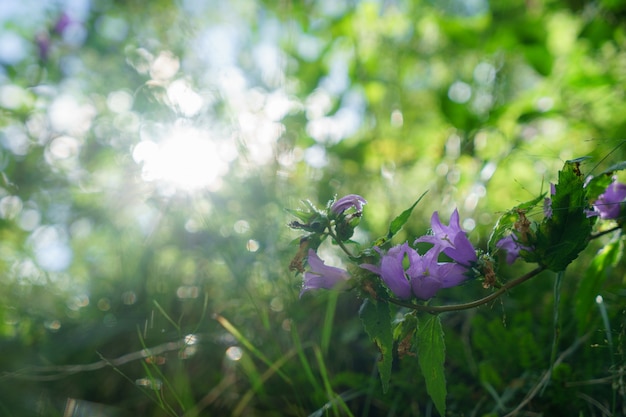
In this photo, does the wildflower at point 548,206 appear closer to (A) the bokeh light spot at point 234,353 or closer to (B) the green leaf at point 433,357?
(B) the green leaf at point 433,357

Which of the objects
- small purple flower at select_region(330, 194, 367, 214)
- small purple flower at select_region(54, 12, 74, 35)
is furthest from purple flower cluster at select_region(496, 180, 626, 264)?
small purple flower at select_region(54, 12, 74, 35)

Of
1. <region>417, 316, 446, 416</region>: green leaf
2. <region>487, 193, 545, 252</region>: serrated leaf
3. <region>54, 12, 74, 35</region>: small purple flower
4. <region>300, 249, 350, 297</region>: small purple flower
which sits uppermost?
<region>487, 193, 545, 252</region>: serrated leaf

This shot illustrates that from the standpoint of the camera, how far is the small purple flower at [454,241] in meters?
0.61

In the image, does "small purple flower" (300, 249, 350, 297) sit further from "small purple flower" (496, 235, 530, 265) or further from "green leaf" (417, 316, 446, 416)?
"small purple flower" (496, 235, 530, 265)

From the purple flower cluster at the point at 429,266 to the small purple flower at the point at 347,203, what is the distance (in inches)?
2.8

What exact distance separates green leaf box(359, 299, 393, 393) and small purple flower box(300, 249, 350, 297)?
5 cm

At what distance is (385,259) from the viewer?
0.59 metres

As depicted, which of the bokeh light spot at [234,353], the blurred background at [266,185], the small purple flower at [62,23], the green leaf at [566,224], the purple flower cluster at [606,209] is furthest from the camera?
the small purple flower at [62,23]

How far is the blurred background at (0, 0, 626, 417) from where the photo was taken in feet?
3.22

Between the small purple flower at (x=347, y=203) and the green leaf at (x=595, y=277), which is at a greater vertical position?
the small purple flower at (x=347, y=203)

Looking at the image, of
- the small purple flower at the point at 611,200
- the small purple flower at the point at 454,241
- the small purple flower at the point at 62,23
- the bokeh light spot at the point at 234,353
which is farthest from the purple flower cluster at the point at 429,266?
the small purple flower at the point at 62,23

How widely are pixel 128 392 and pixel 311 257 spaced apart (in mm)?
866

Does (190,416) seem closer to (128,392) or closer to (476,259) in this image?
(128,392)

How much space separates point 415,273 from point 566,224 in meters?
0.19
